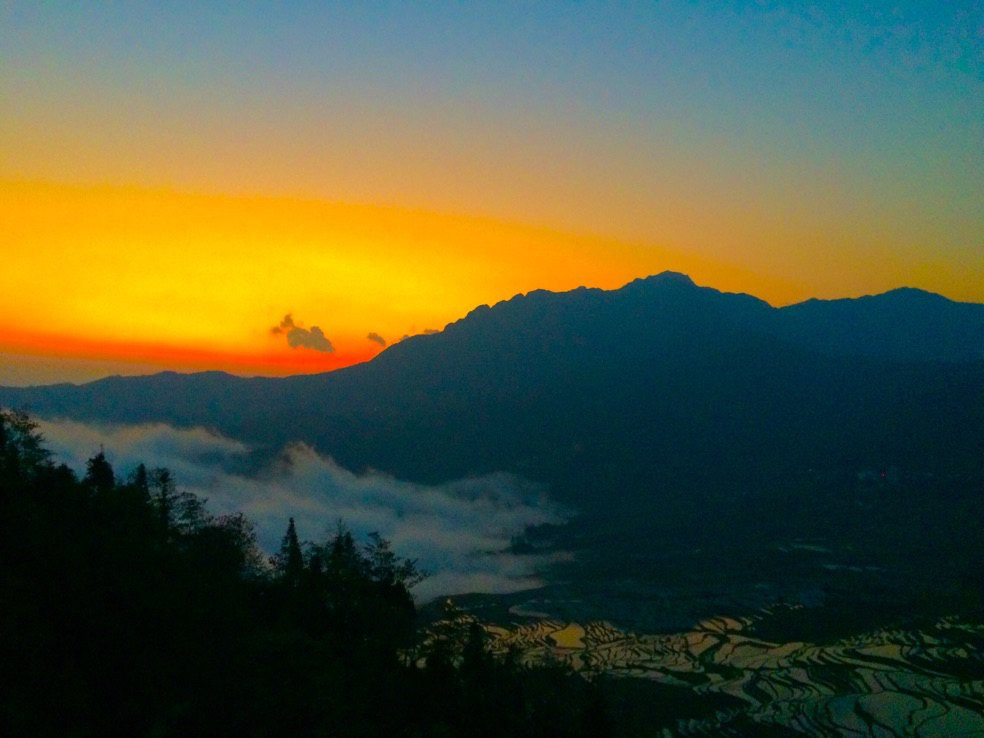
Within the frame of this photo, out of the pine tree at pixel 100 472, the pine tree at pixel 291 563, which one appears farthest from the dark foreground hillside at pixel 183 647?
the pine tree at pixel 100 472

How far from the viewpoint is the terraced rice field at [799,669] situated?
81.9 meters

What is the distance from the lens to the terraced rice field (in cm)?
8188

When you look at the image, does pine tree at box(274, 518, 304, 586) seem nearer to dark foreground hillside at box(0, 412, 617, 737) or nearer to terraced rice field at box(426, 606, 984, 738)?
dark foreground hillside at box(0, 412, 617, 737)

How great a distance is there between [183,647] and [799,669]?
91175mm

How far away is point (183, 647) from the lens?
102 ft

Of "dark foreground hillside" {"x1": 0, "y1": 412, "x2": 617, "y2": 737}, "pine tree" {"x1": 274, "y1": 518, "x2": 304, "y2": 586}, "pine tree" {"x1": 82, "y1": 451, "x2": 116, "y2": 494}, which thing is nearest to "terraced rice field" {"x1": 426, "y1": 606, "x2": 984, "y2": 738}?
"pine tree" {"x1": 274, "y1": 518, "x2": 304, "y2": 586}

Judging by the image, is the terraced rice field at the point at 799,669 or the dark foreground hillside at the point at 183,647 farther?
the terraced rice field at the point at 799,669

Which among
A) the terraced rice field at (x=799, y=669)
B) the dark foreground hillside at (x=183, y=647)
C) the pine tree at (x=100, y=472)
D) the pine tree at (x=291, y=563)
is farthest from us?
the terraced rice field at (x=799, y=669)

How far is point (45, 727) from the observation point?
23125 millimetres

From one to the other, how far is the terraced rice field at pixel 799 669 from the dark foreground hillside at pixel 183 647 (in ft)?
84.1

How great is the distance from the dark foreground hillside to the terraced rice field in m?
25.6

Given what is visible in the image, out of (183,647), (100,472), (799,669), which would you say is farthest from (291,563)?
(799,669)

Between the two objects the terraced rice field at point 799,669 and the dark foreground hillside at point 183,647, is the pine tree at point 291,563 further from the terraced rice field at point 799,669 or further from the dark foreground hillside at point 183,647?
the terraced rice field at point 799,669

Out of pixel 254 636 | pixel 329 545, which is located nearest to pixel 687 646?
pixel 329 545
